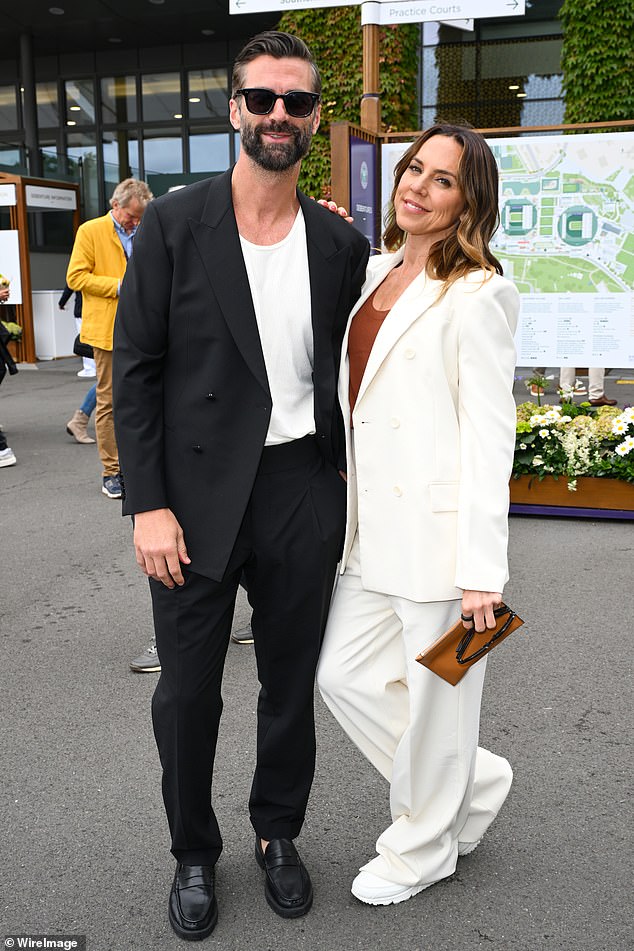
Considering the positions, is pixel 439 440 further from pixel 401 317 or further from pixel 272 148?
pixel 272 148

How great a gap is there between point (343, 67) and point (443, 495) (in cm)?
1358

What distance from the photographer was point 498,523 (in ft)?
7.32

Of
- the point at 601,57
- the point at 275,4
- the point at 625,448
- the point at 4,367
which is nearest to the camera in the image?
the point at 275,4

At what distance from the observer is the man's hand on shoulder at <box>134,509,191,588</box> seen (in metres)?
2.23

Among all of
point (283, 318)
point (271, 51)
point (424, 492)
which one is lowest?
point (424, 492)

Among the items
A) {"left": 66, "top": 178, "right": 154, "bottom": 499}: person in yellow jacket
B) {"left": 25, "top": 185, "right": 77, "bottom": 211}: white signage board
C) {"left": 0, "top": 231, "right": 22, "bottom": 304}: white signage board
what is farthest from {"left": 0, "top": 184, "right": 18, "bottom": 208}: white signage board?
{"left": 66, "top": 178, "right": 154, "bottom": 499}: person in yellow jacket

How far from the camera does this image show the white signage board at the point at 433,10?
5812mm

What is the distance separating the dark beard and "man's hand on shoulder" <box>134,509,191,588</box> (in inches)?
33.4

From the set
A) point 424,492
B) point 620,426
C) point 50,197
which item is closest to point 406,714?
point 424,492

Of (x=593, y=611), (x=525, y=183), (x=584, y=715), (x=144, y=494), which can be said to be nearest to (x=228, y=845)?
(x=144, y=494)

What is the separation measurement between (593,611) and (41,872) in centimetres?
294

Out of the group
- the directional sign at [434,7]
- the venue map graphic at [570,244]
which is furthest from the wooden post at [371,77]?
the venue map graphic at [570,244]

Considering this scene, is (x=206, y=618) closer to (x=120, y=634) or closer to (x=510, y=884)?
(x=510, y=884)

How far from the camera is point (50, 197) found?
53.5ft
